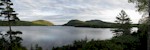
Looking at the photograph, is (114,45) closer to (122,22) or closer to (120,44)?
(120,44)

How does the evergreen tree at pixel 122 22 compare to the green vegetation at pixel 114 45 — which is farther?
the evergreen tree at pixel 122 22

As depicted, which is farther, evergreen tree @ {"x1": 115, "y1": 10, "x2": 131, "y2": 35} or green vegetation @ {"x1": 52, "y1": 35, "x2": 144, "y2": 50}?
evergreen tree @ {"x1": 115, "y1": 10, "x2": 131, "y2": 35}

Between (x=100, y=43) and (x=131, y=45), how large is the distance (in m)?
4.07

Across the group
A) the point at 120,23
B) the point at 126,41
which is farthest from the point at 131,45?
the point at 120,23

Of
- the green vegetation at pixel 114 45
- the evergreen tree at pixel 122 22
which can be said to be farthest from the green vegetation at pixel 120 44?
the evergreen tree at pixel 122 22

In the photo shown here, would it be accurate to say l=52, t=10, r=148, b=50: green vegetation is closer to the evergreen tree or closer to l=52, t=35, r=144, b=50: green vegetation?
l=52, t=35, r=144, b=50: green vegetation

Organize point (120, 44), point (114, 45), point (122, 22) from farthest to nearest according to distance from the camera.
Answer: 1. point (122, 22)
2. point (120, 44)
3. point (114, 45)

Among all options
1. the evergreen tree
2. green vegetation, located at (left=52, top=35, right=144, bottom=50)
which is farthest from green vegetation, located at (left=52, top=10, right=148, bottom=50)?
the evergreen tree

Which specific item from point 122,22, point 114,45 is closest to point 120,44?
point 114,45

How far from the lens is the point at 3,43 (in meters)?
36.8

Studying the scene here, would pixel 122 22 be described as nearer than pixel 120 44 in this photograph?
No

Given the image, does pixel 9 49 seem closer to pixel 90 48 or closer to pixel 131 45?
pixel 90 48

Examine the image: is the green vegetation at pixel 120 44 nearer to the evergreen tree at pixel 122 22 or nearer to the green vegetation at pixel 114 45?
the green vegetation at pixel 114 45

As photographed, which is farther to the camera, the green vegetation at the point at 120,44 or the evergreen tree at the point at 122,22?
the evergreen tree at the point at 122,22
